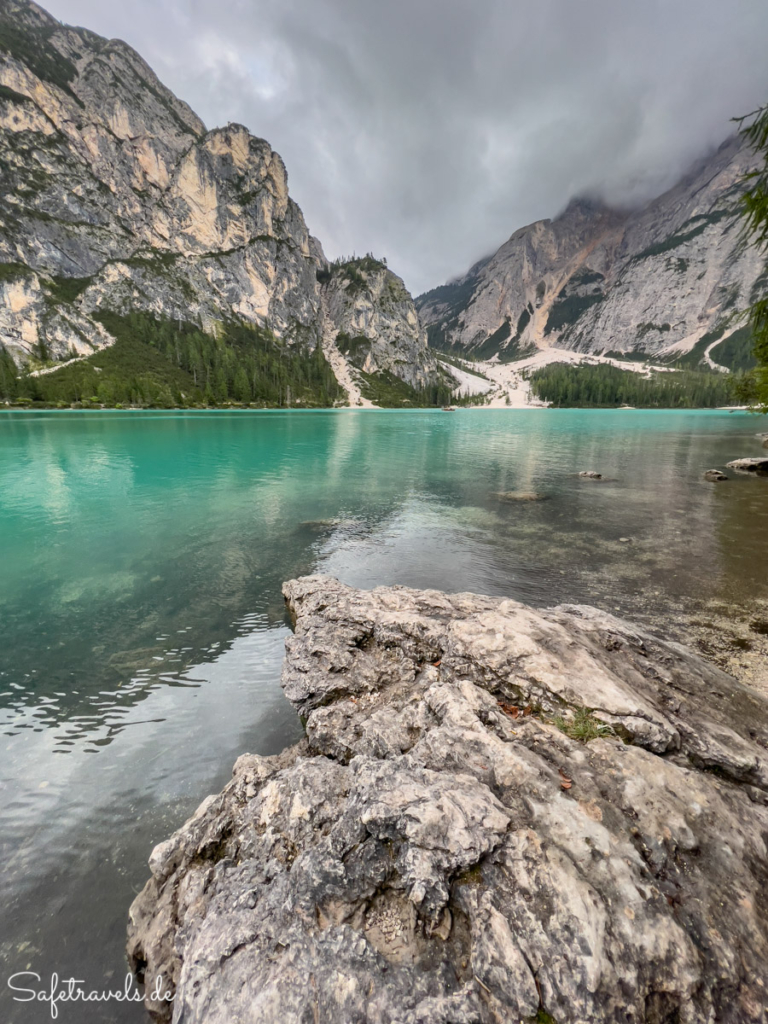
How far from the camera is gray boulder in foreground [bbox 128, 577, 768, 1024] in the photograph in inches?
118

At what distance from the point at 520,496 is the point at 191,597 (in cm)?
2150

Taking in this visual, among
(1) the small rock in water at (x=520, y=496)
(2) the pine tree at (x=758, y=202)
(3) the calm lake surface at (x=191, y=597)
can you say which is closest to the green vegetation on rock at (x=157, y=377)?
(3) the calm lake surface at (x=191, y=597)

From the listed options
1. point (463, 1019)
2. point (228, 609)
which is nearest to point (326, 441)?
point (228, 609)

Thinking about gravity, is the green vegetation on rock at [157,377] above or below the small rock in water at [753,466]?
above

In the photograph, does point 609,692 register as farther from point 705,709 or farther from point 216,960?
point 216,960

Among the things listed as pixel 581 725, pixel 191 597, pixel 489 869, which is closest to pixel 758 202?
pixel 581 725

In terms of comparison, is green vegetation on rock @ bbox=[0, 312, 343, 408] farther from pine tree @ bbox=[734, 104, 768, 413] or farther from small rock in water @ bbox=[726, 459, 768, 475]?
pine tree @ bbox=[734, 104, 768, 413]

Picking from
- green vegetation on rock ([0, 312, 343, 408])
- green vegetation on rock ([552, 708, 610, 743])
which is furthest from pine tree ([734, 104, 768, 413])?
green vegetation on rock ([0, 312, 343, 408])

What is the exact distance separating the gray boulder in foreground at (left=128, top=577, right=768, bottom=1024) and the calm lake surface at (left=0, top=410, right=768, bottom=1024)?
5.34ft

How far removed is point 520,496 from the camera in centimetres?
2756

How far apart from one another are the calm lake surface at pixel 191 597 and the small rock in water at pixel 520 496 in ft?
2.73

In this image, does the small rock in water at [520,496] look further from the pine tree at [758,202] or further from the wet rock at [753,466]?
the wet rock at [753,466]

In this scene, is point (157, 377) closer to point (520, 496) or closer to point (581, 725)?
point (520, 496)

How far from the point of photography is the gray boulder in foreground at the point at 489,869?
2992 mm
